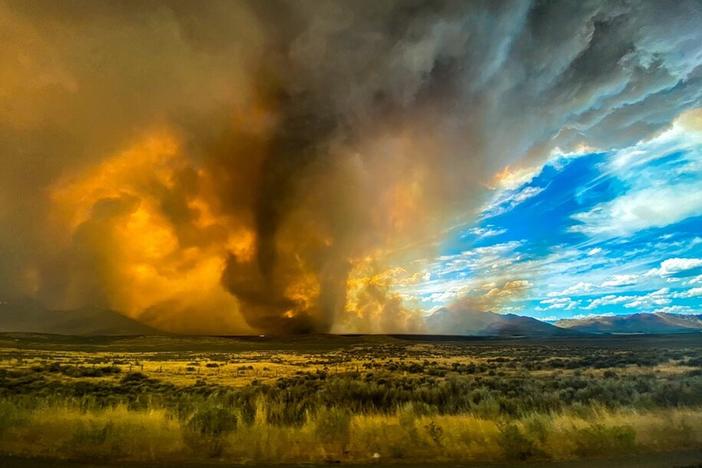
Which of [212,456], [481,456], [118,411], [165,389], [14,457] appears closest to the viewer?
[14,457]

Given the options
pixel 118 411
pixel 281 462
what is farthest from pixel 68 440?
pixel 281 462

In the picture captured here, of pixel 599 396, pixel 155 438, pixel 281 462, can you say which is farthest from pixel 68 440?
pixel 599 396

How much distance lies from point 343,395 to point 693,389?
50.3ft

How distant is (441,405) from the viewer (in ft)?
62.8

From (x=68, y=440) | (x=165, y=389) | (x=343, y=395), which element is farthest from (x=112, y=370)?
(x=68, y=440)

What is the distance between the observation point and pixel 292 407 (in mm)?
16906

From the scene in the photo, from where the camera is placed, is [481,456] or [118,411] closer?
[481,456]

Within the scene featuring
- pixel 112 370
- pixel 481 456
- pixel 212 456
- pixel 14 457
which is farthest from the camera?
pixel 112 370

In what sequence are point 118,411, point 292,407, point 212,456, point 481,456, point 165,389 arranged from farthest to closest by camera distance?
point 165,389 < point 292,407 < point 118,411 < point 481,456 < point 212,456

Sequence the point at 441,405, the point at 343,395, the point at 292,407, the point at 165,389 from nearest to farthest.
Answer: the point at 292,407, the point at 441,405, the point at 343,395, the point at 165,389

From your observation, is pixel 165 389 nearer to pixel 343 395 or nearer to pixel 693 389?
pixel 343 395

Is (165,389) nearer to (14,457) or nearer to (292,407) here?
(292,407)

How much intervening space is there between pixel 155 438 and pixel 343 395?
10987 millimetres

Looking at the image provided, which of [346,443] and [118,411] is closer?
[346,443]
